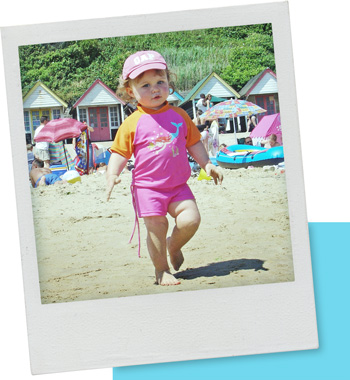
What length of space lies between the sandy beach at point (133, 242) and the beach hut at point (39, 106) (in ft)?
1.97

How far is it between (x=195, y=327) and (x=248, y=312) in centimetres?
51

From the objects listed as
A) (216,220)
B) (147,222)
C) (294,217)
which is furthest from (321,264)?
(147,222)

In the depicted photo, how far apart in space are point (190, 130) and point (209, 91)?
42 cm

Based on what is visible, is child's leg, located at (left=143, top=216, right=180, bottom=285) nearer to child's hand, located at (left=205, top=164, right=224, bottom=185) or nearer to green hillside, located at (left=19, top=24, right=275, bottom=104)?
child's hand, located at (left=205, top=164, right=224, bottom=185)

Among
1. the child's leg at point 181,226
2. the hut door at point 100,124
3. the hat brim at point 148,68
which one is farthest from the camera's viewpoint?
the hut door at point 100,124

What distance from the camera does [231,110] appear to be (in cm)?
588

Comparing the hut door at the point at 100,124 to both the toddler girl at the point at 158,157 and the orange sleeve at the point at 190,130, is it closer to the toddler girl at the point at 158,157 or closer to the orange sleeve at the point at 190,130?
the toddler girl at the point at 158,157

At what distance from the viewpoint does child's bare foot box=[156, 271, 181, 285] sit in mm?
5652

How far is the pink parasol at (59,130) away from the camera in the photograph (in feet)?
18.8

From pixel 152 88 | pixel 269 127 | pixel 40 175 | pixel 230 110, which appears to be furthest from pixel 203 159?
pixel 40 175

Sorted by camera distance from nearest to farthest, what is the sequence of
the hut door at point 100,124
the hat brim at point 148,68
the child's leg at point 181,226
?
the hat brim at point 148,68 → the child's leg at point 181,226 → the hut door at point 100,124

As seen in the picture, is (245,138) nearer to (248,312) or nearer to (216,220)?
(216,220)

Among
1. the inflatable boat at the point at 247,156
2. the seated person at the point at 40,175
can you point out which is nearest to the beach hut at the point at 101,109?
the seated person at the point at 40,175

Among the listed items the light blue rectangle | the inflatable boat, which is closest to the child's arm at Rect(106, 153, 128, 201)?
the inflatable boat
